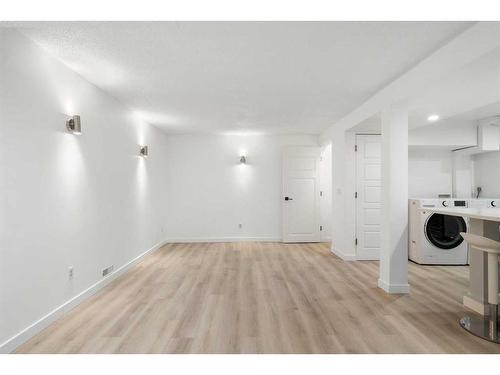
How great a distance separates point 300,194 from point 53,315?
4843 mm

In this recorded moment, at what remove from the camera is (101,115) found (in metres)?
3.55

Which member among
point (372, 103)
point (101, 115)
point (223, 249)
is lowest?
point (223, 249)

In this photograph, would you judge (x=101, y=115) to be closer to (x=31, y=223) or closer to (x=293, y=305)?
(x=31, y=223)

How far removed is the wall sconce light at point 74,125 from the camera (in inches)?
111

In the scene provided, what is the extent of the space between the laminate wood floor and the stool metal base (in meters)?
0.07

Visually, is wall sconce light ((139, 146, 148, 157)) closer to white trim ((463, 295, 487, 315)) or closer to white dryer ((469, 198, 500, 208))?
white trim ((463, 295, 487, 315))

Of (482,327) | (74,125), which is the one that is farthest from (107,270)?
(482,327)

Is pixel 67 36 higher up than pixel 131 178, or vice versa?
pixel 67 36

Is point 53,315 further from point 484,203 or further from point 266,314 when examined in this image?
point 484,203

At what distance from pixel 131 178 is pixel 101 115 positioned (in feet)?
3.84

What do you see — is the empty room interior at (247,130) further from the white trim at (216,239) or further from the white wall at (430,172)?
the white trim at (216,239)

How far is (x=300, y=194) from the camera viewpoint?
6.38 meters
